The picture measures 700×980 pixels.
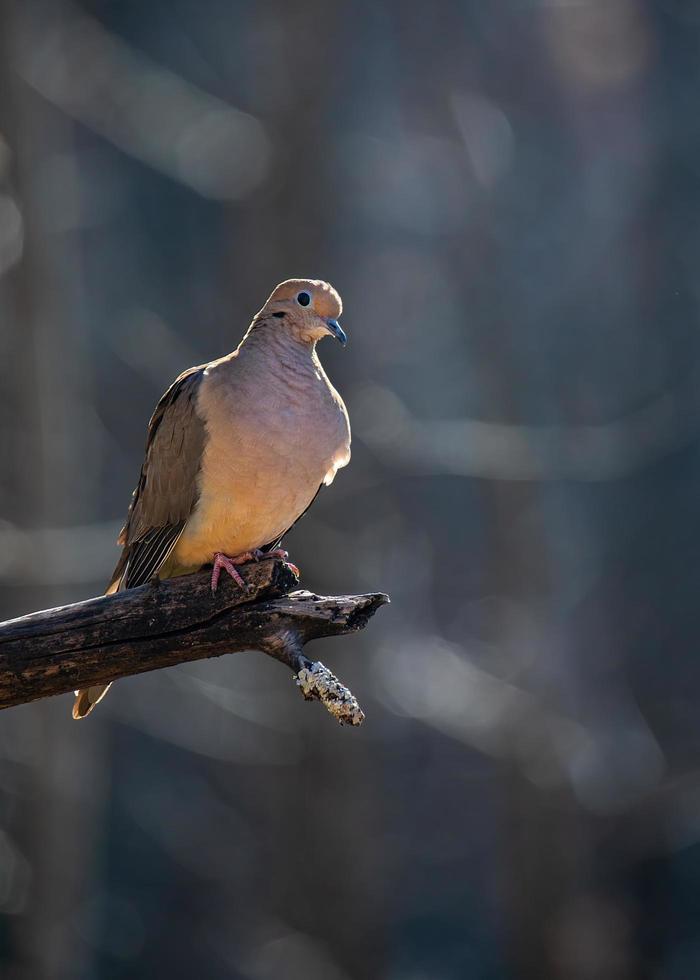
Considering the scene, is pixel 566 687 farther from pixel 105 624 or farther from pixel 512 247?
pixel 105 624

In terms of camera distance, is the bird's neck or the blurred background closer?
the bird's neck

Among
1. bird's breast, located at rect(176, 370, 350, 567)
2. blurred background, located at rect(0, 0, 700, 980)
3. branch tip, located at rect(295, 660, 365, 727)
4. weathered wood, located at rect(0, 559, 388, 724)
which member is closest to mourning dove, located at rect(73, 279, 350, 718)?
bird's breast, located at rect(176, 370, 350, 567)

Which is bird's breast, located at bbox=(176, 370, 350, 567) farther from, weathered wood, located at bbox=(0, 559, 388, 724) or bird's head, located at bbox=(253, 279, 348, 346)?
weathered wood, located at bbox=(0, 559, 388, 724)

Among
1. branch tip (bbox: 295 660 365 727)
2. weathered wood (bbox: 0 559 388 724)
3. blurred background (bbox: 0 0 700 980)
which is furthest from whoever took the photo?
blurred background (bbox: 0 0 700 980)

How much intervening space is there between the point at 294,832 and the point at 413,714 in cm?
98

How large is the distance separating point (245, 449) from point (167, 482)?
0.35 m

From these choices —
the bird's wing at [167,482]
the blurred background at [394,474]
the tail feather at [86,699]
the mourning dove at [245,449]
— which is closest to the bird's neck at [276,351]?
the mourning dove at [245,449]

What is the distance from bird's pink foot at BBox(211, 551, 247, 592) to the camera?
2.95 m

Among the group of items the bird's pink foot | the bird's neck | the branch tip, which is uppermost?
the bird's neck

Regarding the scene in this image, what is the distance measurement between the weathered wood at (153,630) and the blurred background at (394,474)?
11.0 feet

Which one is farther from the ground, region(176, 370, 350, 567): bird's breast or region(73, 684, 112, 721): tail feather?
region(176, 370, 350, 567): bird's breast

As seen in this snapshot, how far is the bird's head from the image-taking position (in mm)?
3404

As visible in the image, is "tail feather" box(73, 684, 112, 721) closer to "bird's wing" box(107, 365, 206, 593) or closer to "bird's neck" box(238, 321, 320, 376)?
"bird's wing" box(107, 365, 206, 593)

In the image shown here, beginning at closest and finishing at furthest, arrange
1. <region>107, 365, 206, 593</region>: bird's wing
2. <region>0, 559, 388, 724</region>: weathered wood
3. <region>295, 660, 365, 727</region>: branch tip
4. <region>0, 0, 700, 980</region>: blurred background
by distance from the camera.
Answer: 1. <region>295, 660, 365, 727</region>: branch tip
2. <region>0, 559, 388, 724</region>: weathered wood
3. <region>107, 365, 206, 593</region>: bird's wing
4. <region>0, 0, 700, 980</region>: blurred background
